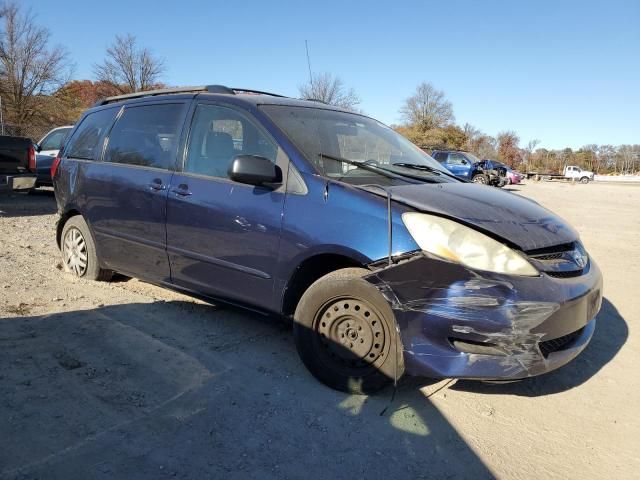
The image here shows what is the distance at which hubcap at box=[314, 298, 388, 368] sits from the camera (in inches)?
111

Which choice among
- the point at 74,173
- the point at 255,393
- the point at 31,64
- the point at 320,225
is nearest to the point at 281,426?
the point at 255,393

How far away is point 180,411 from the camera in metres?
2.69

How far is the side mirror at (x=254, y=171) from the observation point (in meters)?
3.12

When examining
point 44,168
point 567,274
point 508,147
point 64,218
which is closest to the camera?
point 567,274

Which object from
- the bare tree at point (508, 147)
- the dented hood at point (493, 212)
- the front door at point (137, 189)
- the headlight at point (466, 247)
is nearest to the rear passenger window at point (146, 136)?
the front door at point (137, 189)

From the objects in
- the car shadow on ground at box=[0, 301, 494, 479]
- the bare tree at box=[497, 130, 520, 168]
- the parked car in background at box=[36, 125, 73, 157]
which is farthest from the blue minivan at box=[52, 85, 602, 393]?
the bare tree at box=[497, 130, 520, 168]

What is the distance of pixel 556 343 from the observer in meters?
2.75

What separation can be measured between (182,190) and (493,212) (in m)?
2.26

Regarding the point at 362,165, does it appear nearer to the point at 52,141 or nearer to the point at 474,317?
the point at 474,317

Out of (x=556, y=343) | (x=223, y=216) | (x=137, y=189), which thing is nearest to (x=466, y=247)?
(x=556, y=343)

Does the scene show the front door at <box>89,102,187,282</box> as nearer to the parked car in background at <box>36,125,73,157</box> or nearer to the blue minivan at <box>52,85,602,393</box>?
the blue minivan at <box>52,85,602,393</box>

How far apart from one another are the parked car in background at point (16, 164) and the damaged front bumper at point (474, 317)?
845cm

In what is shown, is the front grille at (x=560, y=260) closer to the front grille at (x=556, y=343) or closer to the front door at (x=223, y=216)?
the front grille at (x=556, y=343)

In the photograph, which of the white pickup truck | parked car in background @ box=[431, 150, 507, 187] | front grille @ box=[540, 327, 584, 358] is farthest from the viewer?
the white pickup truck
